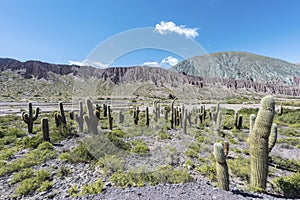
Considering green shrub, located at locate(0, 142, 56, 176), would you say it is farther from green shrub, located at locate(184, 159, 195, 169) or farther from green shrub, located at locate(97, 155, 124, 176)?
green shrub, located at locate(184, 159, 195, 169)

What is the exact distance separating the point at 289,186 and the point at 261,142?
1.68 metres

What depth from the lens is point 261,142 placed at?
4.09 metres

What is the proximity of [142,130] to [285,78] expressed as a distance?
15249 centimetres

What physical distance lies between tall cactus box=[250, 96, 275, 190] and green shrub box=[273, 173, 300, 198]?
581 mm

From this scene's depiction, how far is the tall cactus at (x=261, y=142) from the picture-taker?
4070 millimetres

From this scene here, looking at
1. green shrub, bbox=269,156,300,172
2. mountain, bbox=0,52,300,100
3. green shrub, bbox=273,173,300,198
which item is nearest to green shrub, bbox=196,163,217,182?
green shrub, bbox=273,173,300,198

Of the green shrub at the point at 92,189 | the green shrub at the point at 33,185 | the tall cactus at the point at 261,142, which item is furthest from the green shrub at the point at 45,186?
the tall cactus at the point at 261,142

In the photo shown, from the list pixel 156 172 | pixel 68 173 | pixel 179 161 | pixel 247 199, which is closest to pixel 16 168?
pixel 68 173

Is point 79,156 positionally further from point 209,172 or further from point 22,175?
point 209,172

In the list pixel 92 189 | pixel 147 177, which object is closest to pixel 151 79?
pixel 147 177

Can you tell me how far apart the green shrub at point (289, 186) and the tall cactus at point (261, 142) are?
1.91ft

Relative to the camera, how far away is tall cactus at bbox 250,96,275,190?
13.4 ft

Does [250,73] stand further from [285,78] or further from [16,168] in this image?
[16,168]

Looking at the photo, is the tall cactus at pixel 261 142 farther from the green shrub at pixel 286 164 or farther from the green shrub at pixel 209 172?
the green shrub at pixel 286 164
